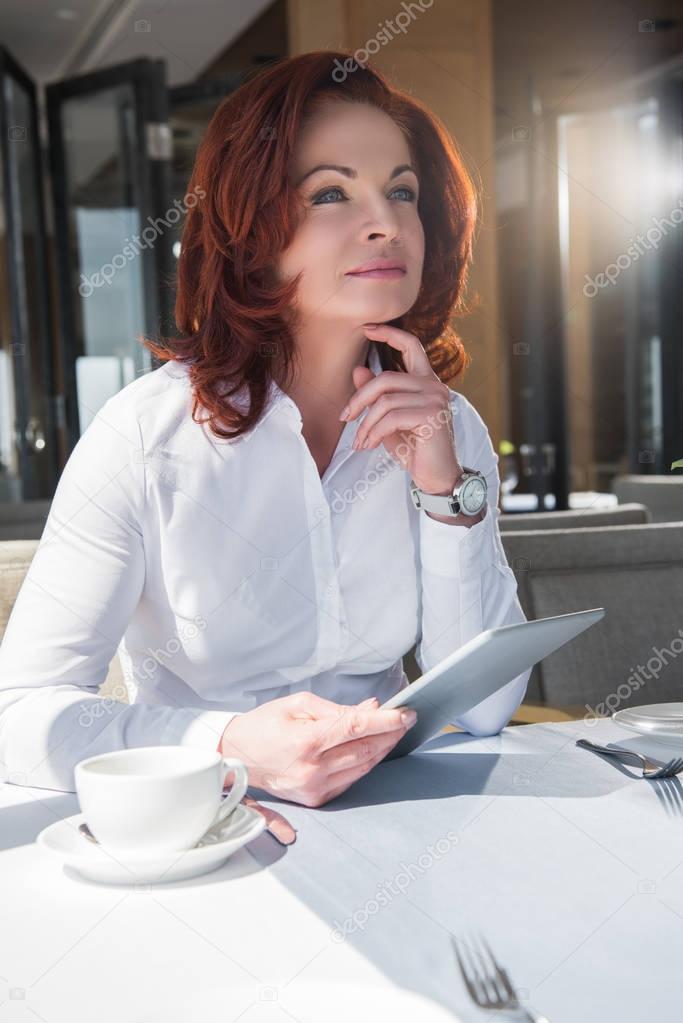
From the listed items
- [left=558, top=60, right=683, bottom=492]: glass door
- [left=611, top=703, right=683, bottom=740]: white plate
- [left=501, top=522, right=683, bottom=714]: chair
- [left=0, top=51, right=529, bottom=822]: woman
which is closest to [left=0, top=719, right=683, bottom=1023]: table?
[left=611, top=703, right=683, bottom=740]: white plate

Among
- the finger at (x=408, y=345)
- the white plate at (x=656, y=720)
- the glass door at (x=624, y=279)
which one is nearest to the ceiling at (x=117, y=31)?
the glass door at (x=624, y=279)

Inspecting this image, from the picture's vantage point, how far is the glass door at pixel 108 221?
5.47 meters

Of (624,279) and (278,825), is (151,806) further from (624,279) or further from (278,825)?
(624,279)

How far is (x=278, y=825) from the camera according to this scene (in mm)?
826

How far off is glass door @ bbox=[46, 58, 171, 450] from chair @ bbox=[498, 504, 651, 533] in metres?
3.15

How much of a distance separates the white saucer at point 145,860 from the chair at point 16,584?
2.51 feet

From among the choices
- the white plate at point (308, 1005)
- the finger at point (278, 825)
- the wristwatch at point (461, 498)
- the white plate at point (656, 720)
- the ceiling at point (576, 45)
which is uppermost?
the ceiling at point (576, 45)

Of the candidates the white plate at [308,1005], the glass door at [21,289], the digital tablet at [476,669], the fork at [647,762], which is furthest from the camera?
the glass door at [21,289]

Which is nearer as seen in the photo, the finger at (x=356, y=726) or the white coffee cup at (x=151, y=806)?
the white coffee cup at (x=151, y=806)

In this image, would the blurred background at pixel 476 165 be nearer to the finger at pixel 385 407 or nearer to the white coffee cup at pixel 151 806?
the finger at pixel 385 407

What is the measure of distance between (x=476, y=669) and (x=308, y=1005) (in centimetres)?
39

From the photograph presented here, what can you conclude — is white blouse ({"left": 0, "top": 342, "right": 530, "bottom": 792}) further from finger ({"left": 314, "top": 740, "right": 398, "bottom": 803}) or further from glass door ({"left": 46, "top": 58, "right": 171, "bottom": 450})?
glass door ({"left": 46, "top": 58, "right": 171, "bottom": 450})

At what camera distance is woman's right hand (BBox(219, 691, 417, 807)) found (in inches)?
34.6

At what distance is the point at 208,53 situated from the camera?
7.08m
